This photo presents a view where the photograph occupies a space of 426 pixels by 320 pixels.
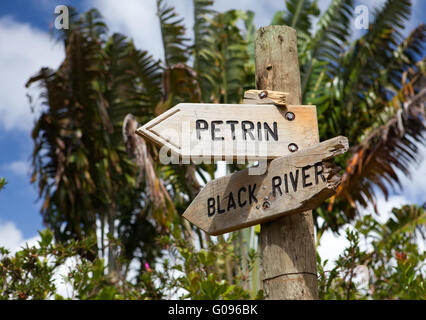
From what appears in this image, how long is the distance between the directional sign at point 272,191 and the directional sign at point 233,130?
110 millimetres

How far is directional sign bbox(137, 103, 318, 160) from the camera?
221 centimetres

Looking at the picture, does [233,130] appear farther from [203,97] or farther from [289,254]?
[203,97]

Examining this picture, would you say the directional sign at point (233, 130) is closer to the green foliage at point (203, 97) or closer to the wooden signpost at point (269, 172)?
the wooden signpost at point (269, 172)

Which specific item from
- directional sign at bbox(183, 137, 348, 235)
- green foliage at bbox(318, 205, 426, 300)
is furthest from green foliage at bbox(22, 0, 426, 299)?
directional sign at bbox(183, 137, 348, 235)

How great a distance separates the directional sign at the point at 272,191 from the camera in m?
2.08

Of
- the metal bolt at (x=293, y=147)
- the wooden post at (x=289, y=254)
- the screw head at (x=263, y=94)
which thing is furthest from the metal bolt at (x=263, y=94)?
the metal bolt at (x=293, y=147)

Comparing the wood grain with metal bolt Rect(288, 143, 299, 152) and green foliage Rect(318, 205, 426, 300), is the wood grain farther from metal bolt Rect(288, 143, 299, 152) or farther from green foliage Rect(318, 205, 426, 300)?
green foliage Rect(318, 205, 426, 300)

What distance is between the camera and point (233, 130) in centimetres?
228

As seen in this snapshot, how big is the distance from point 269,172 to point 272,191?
86 millimetres

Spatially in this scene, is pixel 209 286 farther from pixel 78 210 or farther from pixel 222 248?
pixel 78 210

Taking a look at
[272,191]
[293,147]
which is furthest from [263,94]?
[272,191]

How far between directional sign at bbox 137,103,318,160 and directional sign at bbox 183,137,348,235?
110mm

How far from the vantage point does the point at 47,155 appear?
8664 mm
